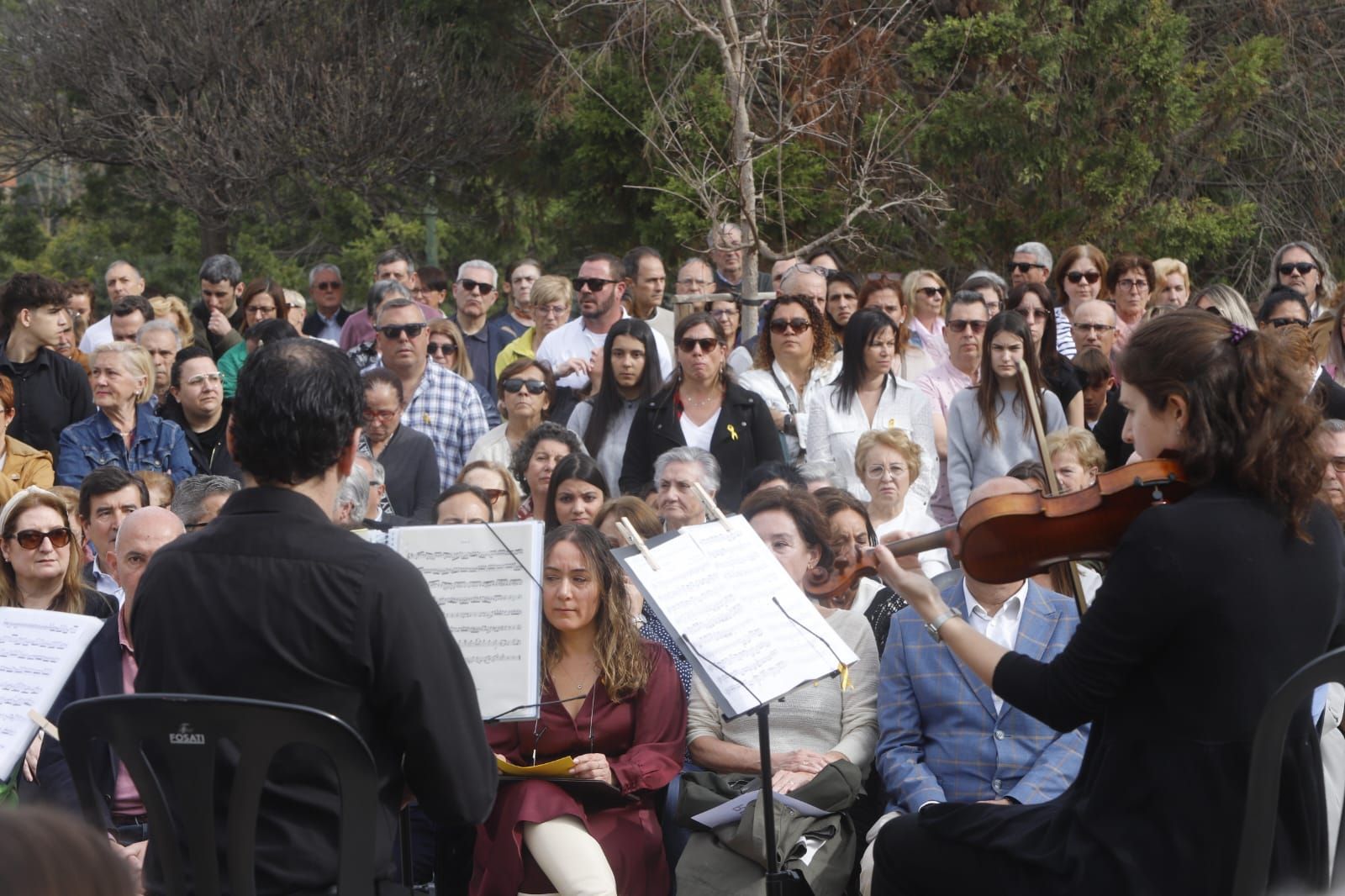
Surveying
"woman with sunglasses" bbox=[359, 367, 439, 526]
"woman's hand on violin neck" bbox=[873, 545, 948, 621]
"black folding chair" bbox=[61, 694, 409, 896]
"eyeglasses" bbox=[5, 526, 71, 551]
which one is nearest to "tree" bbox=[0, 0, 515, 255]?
"woman with sunglasses" bbox=[359, 367, 439, 526]

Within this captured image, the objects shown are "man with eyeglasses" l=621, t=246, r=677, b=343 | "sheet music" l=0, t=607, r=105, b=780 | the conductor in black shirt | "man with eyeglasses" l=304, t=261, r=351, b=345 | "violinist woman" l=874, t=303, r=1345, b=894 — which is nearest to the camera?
the conductor in black shirt

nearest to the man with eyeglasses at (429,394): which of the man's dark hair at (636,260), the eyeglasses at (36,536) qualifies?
the man's dark hair at (636,260)

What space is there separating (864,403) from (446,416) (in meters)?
2.24

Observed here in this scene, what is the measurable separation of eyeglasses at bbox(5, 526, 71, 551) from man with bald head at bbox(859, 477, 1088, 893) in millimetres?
2918

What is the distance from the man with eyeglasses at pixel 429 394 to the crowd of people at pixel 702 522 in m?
0.02

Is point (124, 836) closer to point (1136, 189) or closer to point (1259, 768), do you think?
point (1259, 768)

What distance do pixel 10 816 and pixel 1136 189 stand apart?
11.4m

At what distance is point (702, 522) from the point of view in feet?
20.2

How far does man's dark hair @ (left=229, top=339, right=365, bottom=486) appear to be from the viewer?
288 cm

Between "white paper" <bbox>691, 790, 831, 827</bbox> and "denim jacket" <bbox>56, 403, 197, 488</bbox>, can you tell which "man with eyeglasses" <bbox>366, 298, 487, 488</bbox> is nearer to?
"denim jacket" <bbox>56, 403, 197, 488</bbox>

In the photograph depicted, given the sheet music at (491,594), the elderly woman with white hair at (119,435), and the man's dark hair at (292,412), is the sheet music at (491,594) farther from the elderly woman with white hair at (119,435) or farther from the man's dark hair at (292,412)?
the elderly woman with white hair at (119,435)

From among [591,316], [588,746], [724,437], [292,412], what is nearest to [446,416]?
[591,316]

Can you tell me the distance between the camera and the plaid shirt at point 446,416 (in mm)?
8070

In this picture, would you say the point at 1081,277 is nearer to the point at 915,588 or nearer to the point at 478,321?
the point at 478,321
